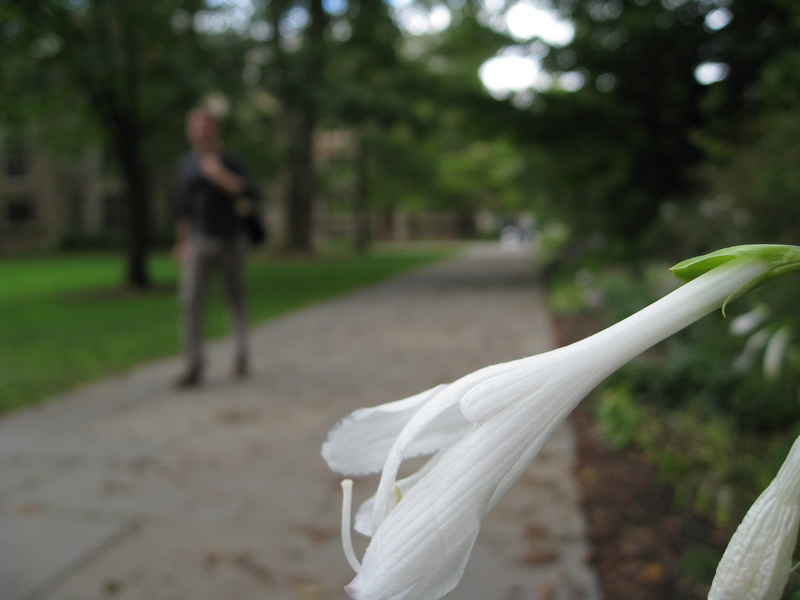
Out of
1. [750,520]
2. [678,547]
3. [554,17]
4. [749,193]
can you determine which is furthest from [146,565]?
[554,17]

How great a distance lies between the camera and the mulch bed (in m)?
2.47

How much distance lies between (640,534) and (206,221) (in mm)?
3634

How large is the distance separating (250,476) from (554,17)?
9.65 m

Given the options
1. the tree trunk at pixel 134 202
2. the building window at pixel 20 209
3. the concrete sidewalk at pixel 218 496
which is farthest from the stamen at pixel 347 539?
the building window at pixel 20 209

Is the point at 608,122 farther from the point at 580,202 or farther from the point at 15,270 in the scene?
the point at 15,270

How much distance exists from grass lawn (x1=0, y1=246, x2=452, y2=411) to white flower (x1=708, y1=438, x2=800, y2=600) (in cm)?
541

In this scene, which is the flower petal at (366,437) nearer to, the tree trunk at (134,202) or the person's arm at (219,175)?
the person's arm at (219,175)

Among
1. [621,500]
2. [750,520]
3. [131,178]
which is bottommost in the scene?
[621,500]

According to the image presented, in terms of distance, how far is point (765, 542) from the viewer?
1.75ft

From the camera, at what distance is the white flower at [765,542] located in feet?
1.73

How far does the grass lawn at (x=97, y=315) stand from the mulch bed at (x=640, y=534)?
13.3ft

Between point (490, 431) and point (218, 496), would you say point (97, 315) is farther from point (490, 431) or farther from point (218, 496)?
point (490, 431)

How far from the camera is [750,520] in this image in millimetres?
538

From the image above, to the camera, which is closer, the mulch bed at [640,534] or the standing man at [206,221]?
the mulch bed at [640,534]
